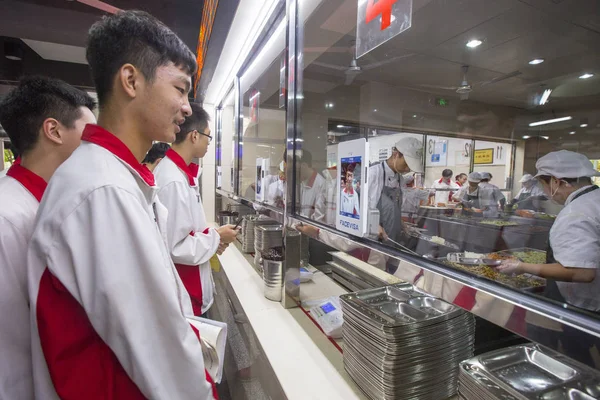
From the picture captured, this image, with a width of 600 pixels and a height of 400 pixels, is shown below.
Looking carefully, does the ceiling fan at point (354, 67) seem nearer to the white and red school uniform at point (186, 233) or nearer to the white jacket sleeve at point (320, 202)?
the white jacket sleeve at point (320, 202)

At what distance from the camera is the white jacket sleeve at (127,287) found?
0.63 m

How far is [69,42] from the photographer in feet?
10.8

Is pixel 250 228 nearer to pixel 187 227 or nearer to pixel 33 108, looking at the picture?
pixel 187 227

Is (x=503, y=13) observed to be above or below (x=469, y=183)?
above

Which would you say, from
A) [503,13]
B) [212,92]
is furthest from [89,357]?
[503,13]

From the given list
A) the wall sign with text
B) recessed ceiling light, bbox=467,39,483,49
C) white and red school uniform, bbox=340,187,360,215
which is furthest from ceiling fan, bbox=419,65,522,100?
white and red school uniform, bbox=340,187,360,215

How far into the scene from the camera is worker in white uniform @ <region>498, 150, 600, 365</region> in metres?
1.06

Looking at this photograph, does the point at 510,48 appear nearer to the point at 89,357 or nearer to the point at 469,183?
the point at 469,183

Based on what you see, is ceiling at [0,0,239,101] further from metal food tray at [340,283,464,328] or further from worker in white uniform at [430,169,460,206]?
worker in white uniform at [430,169,460,206]

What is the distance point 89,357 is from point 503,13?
15.6 ft

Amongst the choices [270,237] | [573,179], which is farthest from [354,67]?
[573,179]

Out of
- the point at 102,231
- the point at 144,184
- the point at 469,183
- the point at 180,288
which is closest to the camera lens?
the point at 102,231

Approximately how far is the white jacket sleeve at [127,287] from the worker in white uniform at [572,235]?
100cm

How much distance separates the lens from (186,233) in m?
1.60
